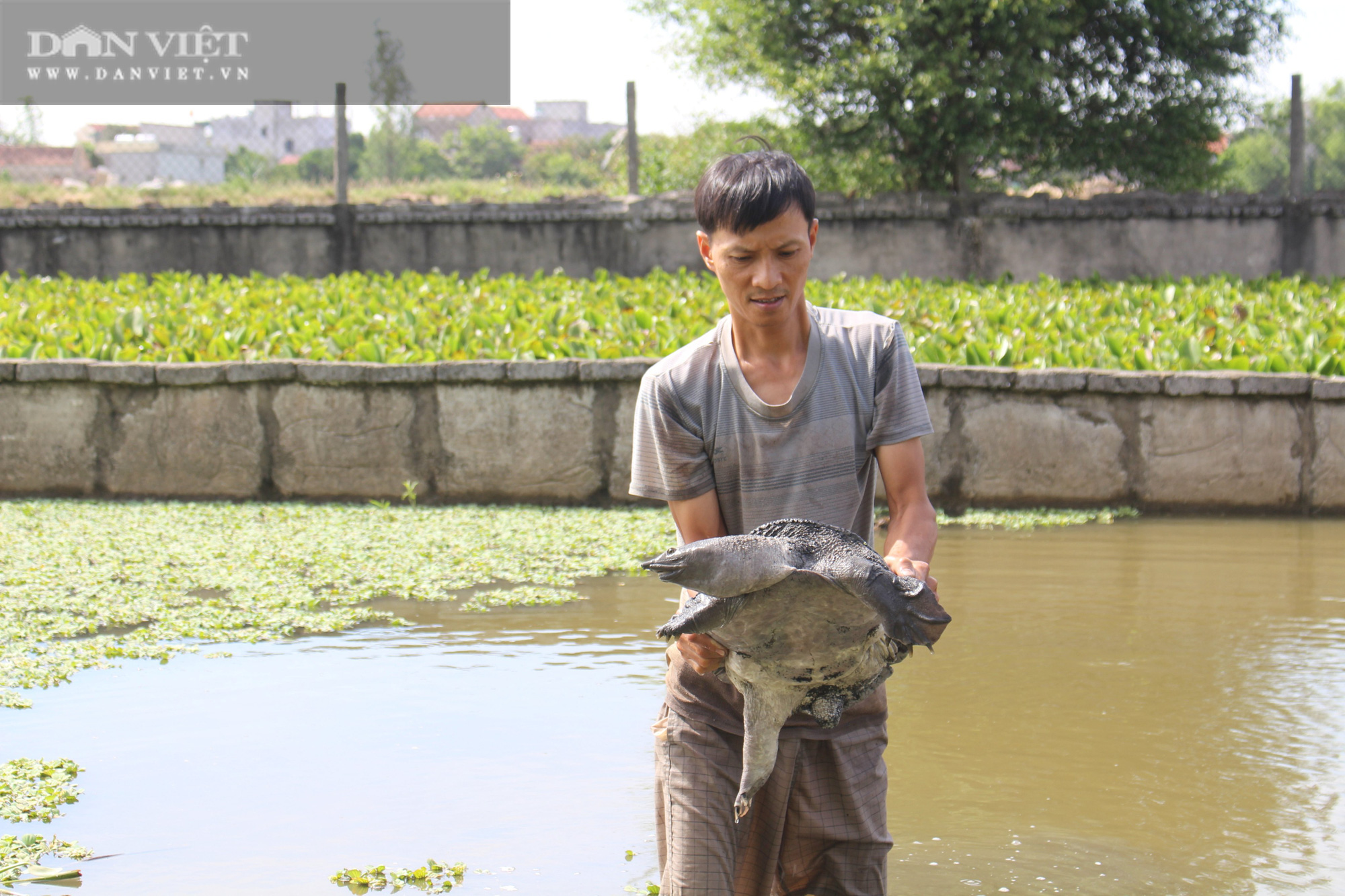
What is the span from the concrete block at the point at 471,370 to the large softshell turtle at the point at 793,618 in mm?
4519

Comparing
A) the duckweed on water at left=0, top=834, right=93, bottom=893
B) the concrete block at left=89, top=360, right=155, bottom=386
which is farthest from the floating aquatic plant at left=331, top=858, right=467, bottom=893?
the concrete block at left=89, top=360, right=155, bottom=386

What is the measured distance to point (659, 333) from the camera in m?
7.05

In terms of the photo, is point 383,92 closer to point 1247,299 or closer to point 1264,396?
point 1247,299

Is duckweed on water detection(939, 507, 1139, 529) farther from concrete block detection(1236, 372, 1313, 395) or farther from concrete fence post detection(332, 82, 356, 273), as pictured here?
concrete fence post detection(332, 82, 356, 273)

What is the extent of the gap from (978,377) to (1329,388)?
154cm

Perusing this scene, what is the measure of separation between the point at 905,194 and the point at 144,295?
6.30 meters

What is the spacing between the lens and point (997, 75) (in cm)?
1126

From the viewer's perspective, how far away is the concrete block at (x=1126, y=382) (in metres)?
5.97

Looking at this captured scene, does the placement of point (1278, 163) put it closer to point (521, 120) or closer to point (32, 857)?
point (32, 857)

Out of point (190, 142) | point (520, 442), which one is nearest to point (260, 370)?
point (520, 442)

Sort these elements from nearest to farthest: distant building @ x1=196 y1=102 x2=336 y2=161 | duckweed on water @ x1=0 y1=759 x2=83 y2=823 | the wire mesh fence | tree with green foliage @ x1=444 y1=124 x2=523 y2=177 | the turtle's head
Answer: the turtle's head → duckweed on water @ x1=0 y1=759 x2=83 y2=823 → the wire mesh fence → distant building @ x1=196 y1=102 x2=336 y2=161 → tree with green foliage @ x1=444 y1=124 x2=523 y2=177

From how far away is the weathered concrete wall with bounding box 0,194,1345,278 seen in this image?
1110 cm

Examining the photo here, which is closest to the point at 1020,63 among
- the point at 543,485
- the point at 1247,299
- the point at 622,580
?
the point at 1247,299

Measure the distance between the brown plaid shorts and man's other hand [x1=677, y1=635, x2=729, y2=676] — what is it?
Result: 0.12m
